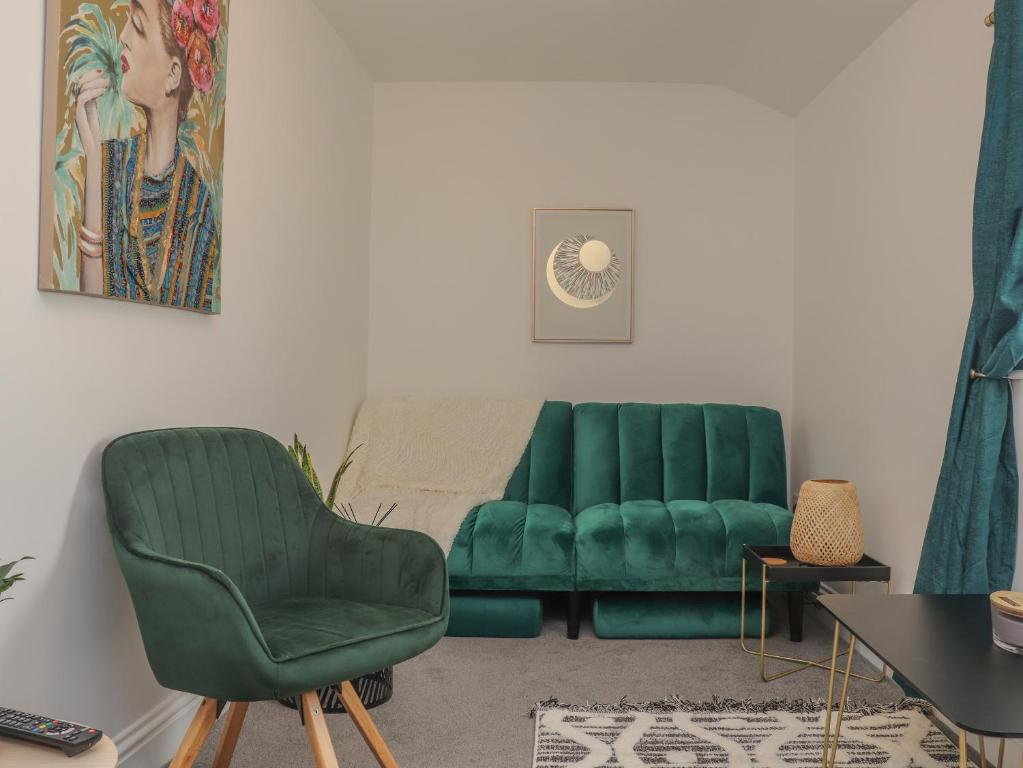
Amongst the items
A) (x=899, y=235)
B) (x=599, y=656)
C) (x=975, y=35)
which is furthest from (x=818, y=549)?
(x=975, y=35)

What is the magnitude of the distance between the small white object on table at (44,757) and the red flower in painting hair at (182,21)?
1.77 meters

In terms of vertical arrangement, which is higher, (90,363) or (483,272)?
(483,272)

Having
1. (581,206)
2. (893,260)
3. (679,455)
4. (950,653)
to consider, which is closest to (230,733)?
(950,653)

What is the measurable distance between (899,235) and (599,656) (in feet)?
6.14

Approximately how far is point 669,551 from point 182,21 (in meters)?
2.38

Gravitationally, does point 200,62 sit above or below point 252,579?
above

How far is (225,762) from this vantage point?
1.98 meters

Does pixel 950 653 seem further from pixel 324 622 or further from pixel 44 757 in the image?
pixel 44 757

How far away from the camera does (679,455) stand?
369 cm

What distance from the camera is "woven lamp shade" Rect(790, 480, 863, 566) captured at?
2.79m

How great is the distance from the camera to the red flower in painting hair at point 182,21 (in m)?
2.18

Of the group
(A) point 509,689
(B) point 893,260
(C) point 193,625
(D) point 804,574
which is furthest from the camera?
(B) point 893,260

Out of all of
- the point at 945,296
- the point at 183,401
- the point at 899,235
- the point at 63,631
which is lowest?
the point at 63,631

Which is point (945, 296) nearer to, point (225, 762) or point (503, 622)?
point (503, 622)
